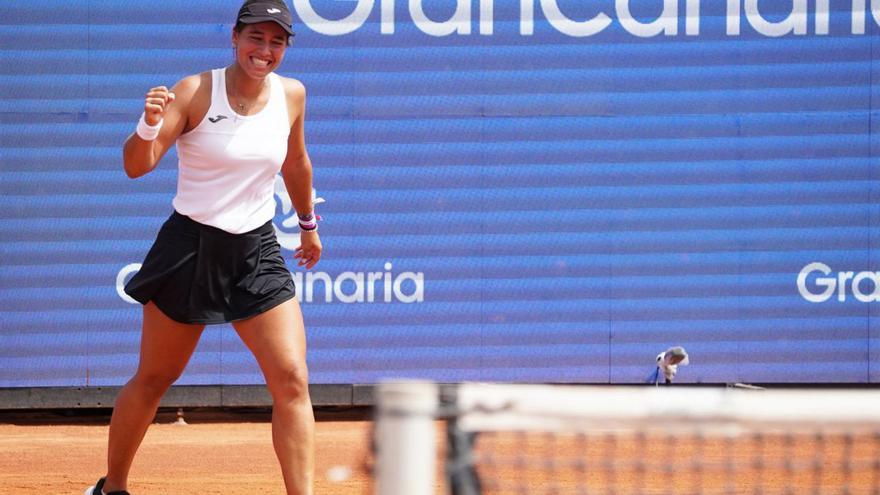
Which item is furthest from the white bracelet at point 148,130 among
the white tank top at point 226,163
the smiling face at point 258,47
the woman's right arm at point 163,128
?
the smiling face at point 258,47

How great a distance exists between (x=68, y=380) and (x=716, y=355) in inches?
152

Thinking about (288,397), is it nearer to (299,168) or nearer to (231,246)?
(231,246)

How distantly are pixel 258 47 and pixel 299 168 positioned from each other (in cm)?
61

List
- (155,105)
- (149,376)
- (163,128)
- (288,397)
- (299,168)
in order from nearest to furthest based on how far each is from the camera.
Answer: (155,105), (163,128), (288,397), (149,376), (299,168)

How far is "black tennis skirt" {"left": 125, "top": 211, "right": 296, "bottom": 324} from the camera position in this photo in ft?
13.8

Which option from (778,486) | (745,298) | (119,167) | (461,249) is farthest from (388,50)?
(778,486)

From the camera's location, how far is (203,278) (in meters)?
4.22

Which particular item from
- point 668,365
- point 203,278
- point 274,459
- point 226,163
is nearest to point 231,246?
point 203,278

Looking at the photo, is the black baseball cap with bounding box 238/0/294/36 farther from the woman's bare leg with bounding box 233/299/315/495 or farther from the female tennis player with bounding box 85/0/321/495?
the woman's bare leg with bounding box 233/299/315/495

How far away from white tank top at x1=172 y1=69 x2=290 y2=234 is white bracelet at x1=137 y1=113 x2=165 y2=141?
0.18 meters

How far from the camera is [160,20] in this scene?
293 inches

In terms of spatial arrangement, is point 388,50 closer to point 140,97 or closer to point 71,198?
point 140,97

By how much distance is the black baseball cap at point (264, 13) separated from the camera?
4.10m

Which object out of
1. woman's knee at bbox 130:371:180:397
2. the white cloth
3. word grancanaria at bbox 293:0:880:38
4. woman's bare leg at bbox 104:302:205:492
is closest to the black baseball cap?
woman's bare leg at bbox 104:302:205:492
